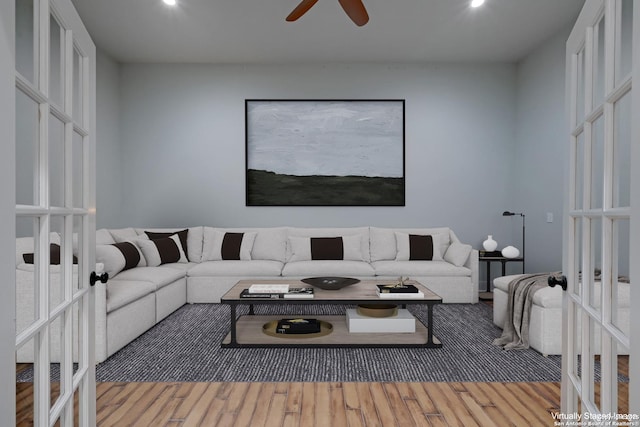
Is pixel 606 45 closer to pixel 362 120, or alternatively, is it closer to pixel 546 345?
pixel 546 345

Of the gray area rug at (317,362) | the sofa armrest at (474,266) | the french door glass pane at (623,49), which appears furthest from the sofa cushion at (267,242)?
the french door glass pane at (623,49)

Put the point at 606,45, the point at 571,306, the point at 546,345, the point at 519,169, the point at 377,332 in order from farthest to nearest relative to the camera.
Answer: the point at 519,169 < the point at 377,332 < the point at 546,345 < the point at 571,306 < the point at 606,45

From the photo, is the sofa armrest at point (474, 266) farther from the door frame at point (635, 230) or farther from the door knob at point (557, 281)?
the door frame at point (635, 230)

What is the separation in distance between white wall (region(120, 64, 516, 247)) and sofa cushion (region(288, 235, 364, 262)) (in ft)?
2.40

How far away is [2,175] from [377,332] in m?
2.87

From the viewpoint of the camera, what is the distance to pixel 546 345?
2.95m

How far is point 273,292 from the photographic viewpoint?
3.20 m

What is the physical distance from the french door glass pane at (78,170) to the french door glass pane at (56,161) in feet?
0.27

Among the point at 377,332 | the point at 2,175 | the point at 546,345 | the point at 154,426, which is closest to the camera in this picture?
the point at 2,175

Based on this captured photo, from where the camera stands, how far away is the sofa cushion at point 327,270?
450 cm

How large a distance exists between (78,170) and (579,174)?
167 cm

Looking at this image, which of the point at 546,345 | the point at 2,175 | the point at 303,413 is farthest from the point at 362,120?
the point at 2,175

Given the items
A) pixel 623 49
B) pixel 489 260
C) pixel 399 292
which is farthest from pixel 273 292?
pixel 489 260

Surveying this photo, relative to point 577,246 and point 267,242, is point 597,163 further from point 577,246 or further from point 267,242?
point 267,242
